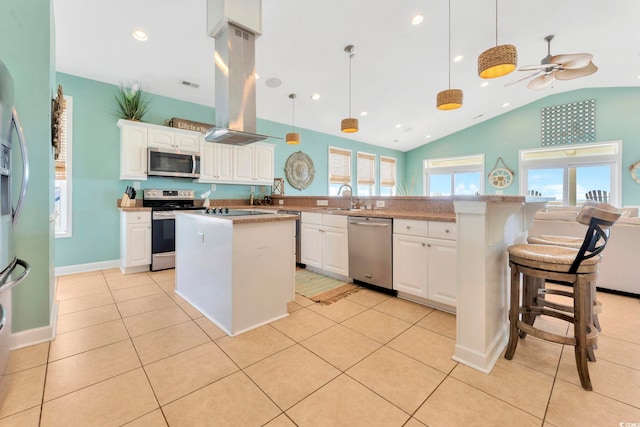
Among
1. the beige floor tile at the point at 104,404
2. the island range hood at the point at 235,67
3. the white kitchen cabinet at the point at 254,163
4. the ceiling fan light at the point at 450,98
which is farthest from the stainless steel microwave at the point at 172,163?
the ceiling fan light at the point at 450,98

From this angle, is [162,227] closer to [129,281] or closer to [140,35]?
[129,281]

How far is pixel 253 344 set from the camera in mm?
1985

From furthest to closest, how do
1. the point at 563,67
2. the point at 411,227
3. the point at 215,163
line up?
the point at 215,163
the point at 563,67
the point at 411,227

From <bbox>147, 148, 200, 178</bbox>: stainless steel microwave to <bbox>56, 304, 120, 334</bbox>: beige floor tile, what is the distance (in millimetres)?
2116

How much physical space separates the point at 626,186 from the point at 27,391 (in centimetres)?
996

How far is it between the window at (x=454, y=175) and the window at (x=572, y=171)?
3.74 feet

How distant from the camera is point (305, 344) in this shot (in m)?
1.99

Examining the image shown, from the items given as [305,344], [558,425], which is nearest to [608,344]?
[558,425]

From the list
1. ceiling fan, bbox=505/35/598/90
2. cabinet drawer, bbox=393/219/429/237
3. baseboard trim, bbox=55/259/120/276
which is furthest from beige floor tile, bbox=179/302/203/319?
ceiling fan, bbox=505/35/598/90

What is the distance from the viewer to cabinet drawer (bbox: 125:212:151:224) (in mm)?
3752

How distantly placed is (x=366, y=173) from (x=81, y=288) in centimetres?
709

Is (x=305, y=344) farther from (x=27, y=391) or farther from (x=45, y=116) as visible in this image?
(x=45, y=116)

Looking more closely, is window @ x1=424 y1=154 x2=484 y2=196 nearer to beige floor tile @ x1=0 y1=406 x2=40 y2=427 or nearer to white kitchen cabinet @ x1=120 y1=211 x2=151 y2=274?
white kitchen cabinet @ x1=120 y1=211 x2=151 y2=274

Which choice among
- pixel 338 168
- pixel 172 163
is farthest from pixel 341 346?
pixel 338 168
